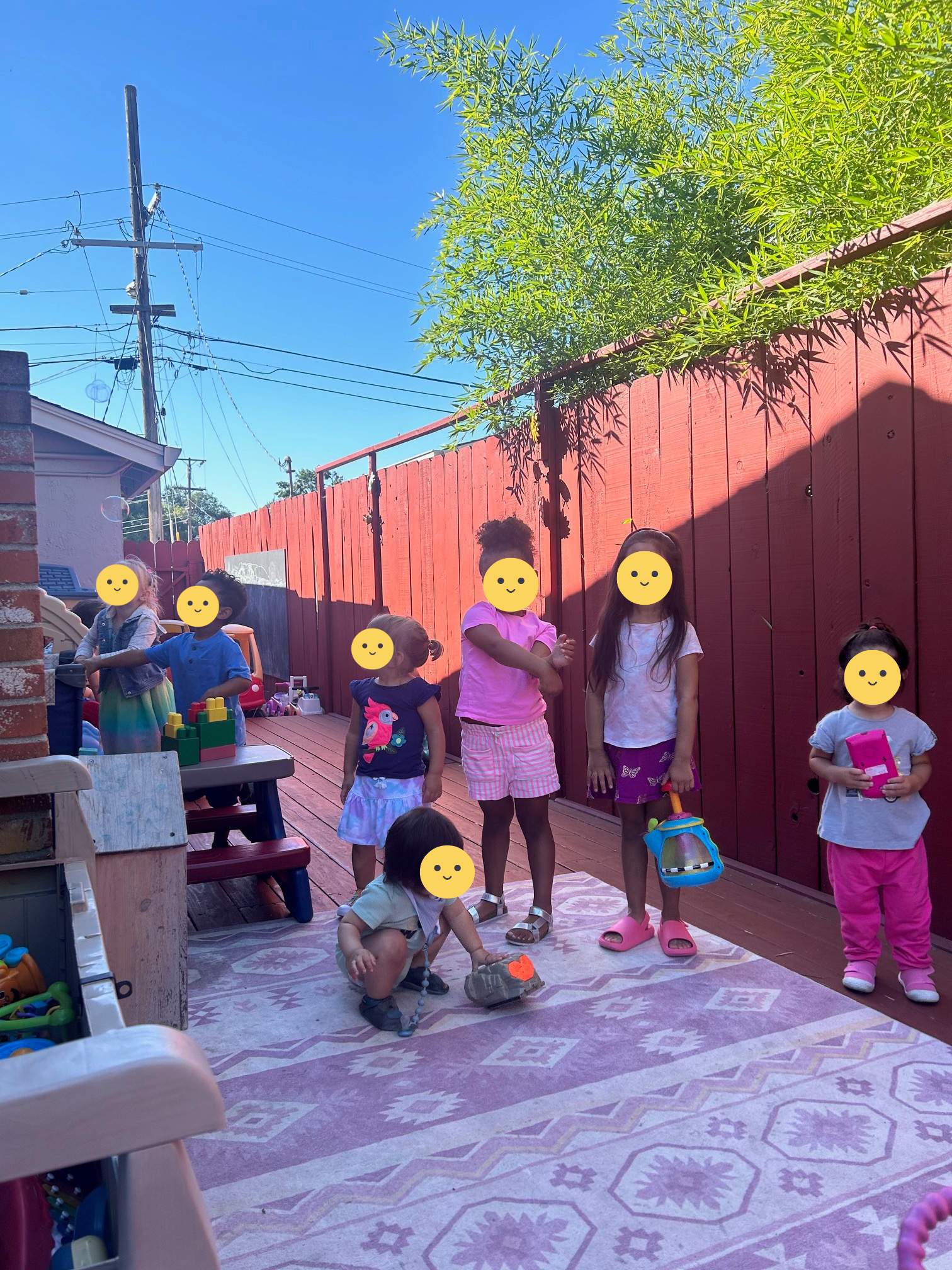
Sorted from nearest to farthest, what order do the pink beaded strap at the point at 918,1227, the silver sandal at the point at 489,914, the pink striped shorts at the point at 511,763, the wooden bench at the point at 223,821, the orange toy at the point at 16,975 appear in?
1. the pink beaded strap at the point at 918,1227
2. the orange toy at the point at 16,975
3. the pink striped shorts at the point at 511,763
4. the silver sandal at the point at 489,914
5. the wooden bench at the point at 223,821

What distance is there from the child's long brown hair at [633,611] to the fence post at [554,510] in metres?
1.91

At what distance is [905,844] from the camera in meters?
2.63

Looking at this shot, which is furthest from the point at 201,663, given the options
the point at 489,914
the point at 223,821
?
the point at 489,914

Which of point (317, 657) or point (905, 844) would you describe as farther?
point (317, 657)

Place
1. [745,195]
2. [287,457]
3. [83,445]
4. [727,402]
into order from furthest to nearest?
[287,457] → [83,445] → [745,195] → [727,402]

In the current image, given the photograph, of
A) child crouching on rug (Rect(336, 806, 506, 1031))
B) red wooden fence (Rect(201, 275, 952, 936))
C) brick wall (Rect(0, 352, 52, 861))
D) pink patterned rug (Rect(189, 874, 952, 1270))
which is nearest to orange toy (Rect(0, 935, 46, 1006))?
brick wall (Rect(0, 352, 52, 861))

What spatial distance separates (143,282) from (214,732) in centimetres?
1649

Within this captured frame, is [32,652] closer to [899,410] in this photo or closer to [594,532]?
[899,410]

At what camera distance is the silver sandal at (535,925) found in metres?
3.15

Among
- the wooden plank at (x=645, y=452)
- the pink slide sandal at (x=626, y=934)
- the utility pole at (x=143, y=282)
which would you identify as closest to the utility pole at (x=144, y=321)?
the utility pole at (x=143, y=282)

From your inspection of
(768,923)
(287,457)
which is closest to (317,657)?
(768,923)

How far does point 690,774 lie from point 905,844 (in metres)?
Answer: 0.64

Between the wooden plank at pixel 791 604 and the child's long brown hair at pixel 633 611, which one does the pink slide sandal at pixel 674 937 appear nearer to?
the wooden plank at pixel 791 604

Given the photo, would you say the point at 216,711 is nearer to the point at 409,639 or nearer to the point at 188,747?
the point at 188,747
